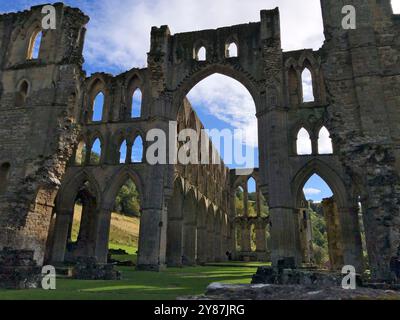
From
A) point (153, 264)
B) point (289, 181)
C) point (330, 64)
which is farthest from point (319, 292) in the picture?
point (153, 264)

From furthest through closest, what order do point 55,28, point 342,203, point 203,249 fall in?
point 203,249, point 342,203, point 55,28

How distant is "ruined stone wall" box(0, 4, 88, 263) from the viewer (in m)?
12.3

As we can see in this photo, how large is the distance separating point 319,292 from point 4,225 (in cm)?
1159

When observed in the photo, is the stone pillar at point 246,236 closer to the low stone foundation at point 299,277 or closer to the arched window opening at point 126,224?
the arched window opening at point 126,224

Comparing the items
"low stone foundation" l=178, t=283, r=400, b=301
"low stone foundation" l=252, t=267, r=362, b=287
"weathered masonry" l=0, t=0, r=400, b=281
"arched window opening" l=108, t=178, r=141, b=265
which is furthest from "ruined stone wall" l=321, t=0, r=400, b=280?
"arched window opening" l=108, t=178, r=141, b=265

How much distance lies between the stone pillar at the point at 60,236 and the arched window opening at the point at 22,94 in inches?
332

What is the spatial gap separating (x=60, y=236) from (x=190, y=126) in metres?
12.3

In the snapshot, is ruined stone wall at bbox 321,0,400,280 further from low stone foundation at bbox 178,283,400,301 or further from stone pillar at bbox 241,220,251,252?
stone pillar at bbox 241,220,251,252

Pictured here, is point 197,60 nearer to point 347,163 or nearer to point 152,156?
point 152,156

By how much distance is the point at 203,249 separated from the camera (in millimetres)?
→ 29547

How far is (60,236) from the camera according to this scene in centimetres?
2028

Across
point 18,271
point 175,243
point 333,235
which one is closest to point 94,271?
point 18,271

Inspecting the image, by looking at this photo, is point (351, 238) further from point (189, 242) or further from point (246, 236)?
point (246, 236)

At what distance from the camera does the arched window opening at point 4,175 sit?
13577 mm
